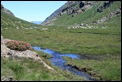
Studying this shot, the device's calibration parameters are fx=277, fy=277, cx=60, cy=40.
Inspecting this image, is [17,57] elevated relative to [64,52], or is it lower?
elevated

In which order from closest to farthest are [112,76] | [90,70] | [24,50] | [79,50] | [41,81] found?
[41,81]
[112,76]
[24,50]
[90,70]
[79,50]

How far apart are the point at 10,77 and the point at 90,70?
78.0 feet

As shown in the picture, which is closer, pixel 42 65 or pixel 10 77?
pixel 10 77

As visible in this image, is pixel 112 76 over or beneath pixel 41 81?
beneath

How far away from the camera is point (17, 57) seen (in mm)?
42344

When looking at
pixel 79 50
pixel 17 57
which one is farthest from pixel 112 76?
pixel 79 50

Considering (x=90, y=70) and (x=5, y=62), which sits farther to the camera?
(x=90, y=70)

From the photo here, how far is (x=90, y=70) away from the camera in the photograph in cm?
5119

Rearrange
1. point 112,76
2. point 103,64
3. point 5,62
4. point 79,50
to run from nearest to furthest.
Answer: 1. point 5,62
2. point 112,76
3. point 103,64
4. point 79,50

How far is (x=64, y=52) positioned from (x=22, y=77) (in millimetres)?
52571

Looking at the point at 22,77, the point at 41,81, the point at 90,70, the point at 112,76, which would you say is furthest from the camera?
the point at 90,70

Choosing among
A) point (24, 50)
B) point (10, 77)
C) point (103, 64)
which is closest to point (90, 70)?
point (103, 64)

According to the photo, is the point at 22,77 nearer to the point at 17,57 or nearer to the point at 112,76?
the point at 17,57

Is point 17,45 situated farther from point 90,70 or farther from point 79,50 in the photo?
point 79,50
